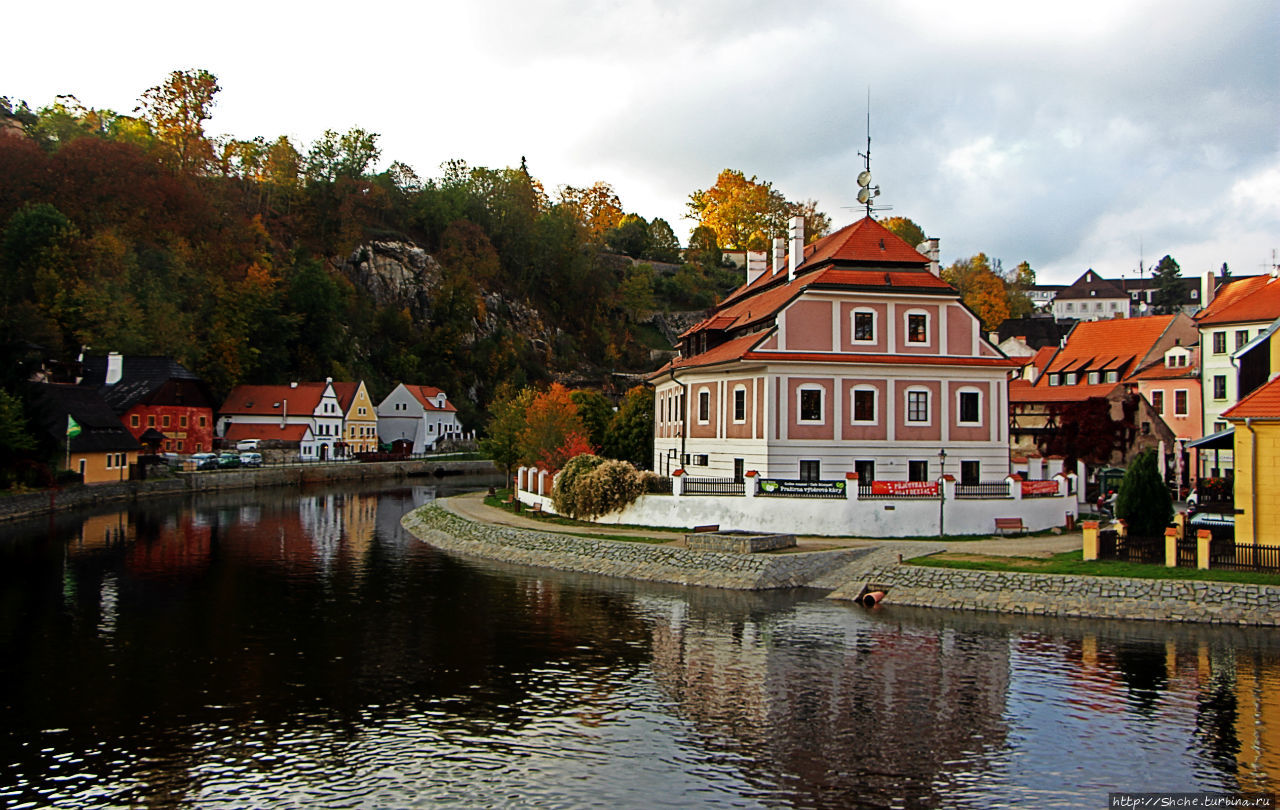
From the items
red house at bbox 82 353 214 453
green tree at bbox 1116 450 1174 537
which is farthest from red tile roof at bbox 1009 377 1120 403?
red house at bbox 82 353 214 453

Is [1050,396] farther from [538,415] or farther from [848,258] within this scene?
[538,415]

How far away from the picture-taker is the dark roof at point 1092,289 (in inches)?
5762

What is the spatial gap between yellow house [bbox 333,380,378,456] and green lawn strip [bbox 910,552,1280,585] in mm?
76400

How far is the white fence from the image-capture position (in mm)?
35188

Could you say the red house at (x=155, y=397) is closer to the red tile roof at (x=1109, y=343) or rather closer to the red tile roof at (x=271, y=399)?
the red tile roof at (x=271, y=399)

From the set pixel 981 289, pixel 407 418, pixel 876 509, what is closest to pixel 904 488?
pixel 876 509

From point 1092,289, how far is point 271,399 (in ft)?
390

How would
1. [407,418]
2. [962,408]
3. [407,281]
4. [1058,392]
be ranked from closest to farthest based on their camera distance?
[962,408]
[1058,392]
[407,418]
[407,281]

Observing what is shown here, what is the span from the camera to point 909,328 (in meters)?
41.2

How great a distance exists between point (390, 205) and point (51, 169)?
45.0 m

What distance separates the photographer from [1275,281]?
5106 cm

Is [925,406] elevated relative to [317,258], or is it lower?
lower

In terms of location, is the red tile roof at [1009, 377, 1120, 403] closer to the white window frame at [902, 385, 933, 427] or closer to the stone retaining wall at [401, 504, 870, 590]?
the white window frame at [902, 385, 933, 427]

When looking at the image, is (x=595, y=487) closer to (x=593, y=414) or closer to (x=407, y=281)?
(x=593, y=414)
